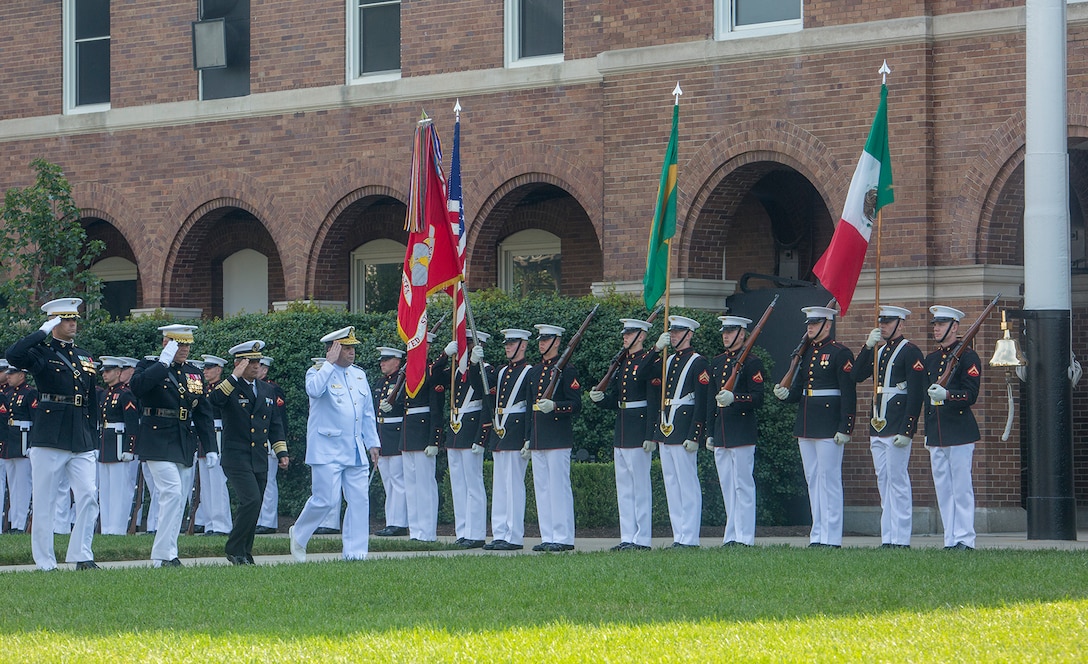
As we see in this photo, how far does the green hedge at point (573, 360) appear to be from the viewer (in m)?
18.1

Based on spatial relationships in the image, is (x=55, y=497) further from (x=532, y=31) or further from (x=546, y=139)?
(x=532, y=31)

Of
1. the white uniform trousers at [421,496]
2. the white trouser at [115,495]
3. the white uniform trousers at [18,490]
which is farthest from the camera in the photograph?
the white uniform trousers at [18,490]

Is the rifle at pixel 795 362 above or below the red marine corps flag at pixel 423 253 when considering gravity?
below

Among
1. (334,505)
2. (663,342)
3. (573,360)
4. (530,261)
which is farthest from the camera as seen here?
(530,261)

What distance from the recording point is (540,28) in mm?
21500

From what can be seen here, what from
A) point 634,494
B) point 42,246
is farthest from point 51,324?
point 42,246

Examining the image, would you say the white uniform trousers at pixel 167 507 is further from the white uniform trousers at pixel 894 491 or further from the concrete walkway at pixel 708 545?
the white uniform trousers at pixel 894 491

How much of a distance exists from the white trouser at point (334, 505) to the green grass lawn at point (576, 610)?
98 cm

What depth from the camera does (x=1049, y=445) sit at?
579 inches

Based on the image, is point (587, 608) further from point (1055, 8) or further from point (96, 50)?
point (96, 50)

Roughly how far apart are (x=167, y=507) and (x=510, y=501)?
3.72 m

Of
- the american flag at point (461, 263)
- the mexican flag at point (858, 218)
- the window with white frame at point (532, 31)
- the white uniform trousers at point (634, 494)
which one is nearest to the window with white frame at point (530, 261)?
the window with white frame at point (532, 31)

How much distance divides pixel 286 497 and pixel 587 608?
1080 cm

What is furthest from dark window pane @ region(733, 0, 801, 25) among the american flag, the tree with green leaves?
the tree with green leaves
